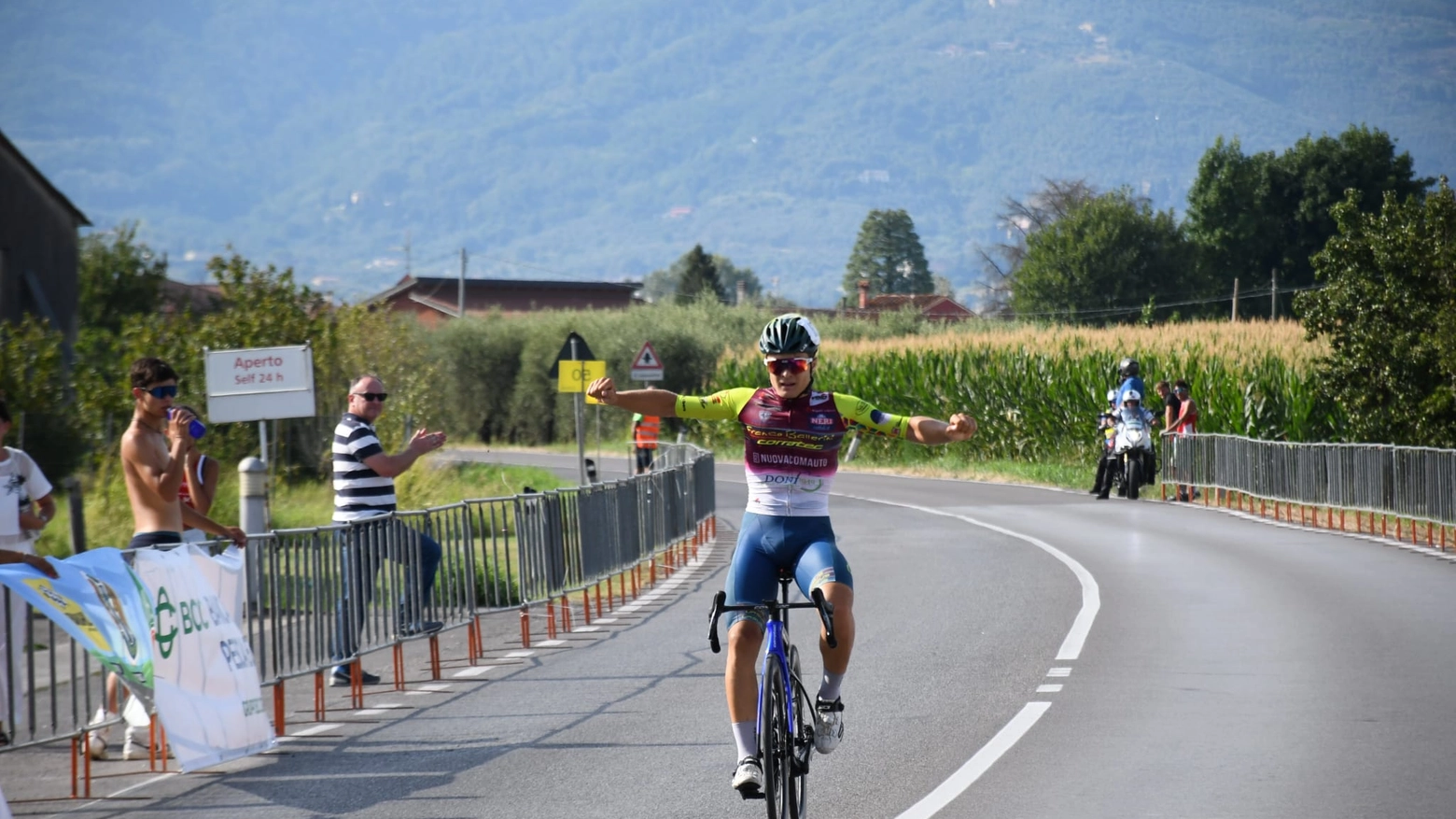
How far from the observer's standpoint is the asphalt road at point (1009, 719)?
7.92 m

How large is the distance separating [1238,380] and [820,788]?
2789cm

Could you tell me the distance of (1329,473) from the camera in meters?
23.5

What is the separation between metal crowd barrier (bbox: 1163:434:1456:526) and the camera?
66.8 ft

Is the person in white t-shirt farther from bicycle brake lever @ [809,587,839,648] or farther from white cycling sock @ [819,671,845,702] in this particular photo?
bicycle brake lever @ [809,587,839,648]

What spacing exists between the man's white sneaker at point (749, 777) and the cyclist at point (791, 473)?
0.44 metres

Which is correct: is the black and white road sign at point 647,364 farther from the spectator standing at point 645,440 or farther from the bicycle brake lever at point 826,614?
the bicycle brake lever at point 826,614

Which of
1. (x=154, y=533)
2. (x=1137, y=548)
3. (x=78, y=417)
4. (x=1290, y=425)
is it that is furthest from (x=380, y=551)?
(x=1290, y=425)

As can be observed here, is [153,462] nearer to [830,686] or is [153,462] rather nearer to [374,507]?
[374,507]

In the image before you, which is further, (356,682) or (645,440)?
(645,440)

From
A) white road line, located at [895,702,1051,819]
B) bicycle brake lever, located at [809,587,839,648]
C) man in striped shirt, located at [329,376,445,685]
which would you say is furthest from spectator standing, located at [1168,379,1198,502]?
bicycle brake lever, located at [809,587,839,648]

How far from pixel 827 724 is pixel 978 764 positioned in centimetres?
134

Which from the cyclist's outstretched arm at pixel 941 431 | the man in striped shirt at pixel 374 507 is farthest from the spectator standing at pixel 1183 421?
the cyclist's outstretched arm at pixel 941 431

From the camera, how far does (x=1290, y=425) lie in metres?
32.5

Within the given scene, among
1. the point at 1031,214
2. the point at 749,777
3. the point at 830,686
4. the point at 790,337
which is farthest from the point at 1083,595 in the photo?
the point at 1031,214
